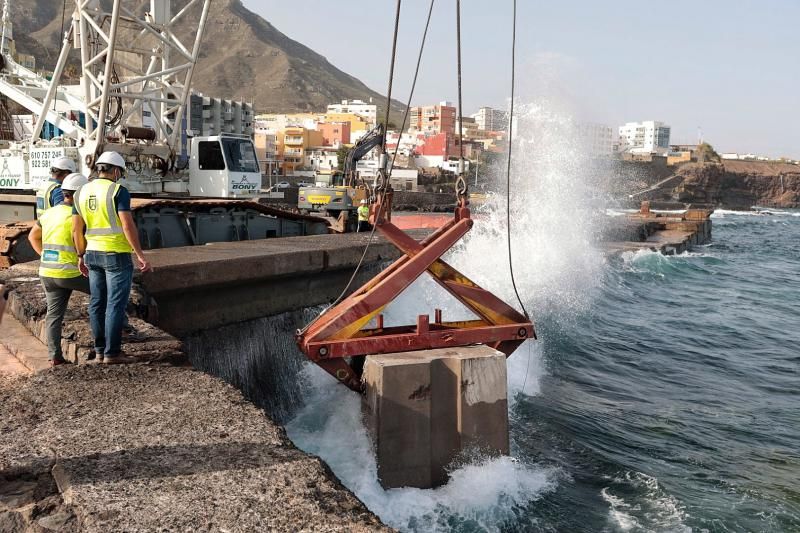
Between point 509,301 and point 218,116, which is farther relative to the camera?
point 218,116

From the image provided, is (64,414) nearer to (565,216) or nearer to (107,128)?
(107,128)

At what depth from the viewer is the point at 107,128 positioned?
13.5 meters

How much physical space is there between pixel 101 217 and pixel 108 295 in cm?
58

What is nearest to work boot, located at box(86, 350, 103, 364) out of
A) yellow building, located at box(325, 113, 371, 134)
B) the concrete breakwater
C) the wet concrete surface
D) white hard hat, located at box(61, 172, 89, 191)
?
the wet concrete surface

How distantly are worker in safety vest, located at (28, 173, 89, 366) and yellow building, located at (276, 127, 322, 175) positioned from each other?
3490 inches

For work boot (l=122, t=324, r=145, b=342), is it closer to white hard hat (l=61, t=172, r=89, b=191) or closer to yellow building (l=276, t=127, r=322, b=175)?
white hard hat (l=61, t=172, r=89, b=191)

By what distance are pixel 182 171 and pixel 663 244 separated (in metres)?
22.9

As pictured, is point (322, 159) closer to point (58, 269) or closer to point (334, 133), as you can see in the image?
point (334, 133)

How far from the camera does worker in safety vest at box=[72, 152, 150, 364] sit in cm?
502

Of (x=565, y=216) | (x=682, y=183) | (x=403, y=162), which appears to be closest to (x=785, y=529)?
(x=565, y=216)

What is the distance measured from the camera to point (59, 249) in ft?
17.5

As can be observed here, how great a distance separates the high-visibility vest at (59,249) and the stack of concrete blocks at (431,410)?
2.41 metres

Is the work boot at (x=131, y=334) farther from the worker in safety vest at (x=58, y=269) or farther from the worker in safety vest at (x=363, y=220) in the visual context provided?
the worker in safety vest at (x=363, y=220)

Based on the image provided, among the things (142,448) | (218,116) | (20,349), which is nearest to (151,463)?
(142,448)
